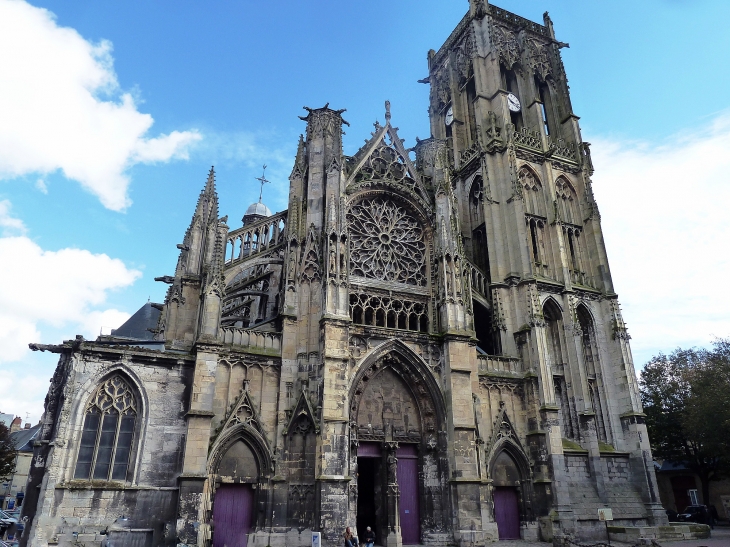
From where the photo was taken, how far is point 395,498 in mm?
17141

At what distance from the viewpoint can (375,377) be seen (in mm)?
19047

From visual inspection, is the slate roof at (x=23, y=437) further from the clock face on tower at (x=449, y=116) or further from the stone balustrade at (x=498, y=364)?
the clock face on tower at (x=449, y=116)

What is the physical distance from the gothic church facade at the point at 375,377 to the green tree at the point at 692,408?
4.19 meters

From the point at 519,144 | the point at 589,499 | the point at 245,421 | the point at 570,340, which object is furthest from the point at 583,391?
the point at 245,421

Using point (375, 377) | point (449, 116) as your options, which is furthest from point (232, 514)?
point (449, 116)

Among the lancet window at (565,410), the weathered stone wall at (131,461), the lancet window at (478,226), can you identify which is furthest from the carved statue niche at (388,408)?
the lancet window at (478,226)

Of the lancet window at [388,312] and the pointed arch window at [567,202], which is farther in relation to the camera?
the pointed arch window at [567,202]

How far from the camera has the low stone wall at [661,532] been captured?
1833 cm

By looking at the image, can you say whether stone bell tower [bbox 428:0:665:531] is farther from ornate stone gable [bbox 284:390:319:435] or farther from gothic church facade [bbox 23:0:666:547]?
ornate stone gable [bbox 284:390:319:435]

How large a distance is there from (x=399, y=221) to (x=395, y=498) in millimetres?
10987

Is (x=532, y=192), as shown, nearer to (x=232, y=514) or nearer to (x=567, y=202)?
(x=567, y=202)

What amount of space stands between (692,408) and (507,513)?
40.6 ft

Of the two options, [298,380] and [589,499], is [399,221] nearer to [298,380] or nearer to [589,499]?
[298,380]

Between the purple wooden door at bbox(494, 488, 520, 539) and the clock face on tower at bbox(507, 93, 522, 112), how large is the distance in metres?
20.2
